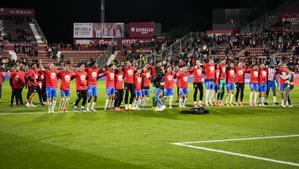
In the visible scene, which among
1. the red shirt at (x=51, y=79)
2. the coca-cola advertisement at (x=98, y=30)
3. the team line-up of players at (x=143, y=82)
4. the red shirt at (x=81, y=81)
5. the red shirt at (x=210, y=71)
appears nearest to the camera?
the red shirt at (x=51, y=79)

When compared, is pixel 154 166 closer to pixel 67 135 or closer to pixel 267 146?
pixel 267 146

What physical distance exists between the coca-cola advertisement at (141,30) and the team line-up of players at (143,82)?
1811 inches

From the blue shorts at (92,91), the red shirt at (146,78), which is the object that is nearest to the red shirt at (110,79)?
the blue shorts at (92,91)

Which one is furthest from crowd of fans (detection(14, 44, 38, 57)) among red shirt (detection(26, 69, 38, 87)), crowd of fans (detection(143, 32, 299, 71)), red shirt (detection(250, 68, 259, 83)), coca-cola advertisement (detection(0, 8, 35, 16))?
red shirt (detection(250, 68, 259, 83))

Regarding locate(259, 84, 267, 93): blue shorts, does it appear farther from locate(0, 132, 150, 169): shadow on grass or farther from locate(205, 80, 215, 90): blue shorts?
locate(0, 132, 150, 169): shadow on grass

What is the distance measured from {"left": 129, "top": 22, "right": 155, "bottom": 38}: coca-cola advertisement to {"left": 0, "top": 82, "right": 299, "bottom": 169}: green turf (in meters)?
51.0

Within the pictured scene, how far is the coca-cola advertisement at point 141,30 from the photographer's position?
7369 centimetres

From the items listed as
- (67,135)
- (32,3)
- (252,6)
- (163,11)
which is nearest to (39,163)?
Answer: (67,135)

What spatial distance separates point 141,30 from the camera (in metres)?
74.1

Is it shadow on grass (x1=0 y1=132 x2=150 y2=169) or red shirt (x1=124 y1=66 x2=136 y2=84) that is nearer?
shadow on grass (x1=0 y1=132 x2=150 y2=169)

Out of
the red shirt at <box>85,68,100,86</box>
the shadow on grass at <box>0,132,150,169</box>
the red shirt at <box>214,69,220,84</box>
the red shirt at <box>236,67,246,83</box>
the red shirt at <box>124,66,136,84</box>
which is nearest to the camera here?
the shadow on grass at <box>0,132,150,169</box>

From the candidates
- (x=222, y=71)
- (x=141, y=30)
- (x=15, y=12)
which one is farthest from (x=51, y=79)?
(x=15, y=12)

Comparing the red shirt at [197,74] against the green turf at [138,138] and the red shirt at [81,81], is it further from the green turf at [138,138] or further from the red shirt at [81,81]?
the red shirt at [81,81]

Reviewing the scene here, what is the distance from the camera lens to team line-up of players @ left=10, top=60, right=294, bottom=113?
23.1 meters
